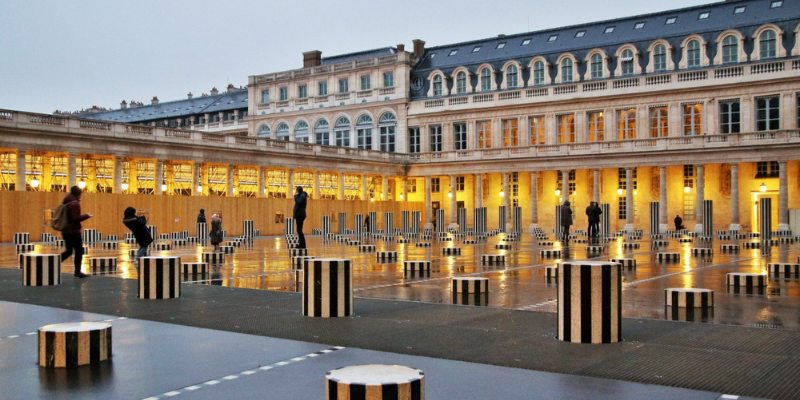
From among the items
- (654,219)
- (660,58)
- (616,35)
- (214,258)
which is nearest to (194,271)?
(214,258)

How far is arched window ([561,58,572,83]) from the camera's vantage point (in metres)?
63.9

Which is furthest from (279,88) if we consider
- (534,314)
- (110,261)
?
(534,314)

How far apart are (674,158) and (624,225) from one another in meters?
6.81

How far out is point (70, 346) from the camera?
22.9ft

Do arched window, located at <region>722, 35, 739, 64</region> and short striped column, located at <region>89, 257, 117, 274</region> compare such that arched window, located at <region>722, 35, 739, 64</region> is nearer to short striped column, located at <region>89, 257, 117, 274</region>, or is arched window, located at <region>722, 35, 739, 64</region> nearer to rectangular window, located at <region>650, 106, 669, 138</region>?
rectangular window, located at <region>650, 106, 669, 138</region>

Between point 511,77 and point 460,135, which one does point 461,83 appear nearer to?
point 460,135

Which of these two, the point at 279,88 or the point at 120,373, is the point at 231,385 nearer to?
the point at 120,373

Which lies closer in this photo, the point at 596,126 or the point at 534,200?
the point at 596,126

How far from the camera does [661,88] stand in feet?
192

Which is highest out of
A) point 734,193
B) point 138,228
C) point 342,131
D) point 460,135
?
point 342,131

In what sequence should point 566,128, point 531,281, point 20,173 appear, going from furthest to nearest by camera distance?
1. point 566,128
2. point 20,173
3. point 531,281

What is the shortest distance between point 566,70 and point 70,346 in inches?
2395

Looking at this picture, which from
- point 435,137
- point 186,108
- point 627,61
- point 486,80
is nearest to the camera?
point 627,61

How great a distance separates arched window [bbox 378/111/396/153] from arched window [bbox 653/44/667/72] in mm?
23570
